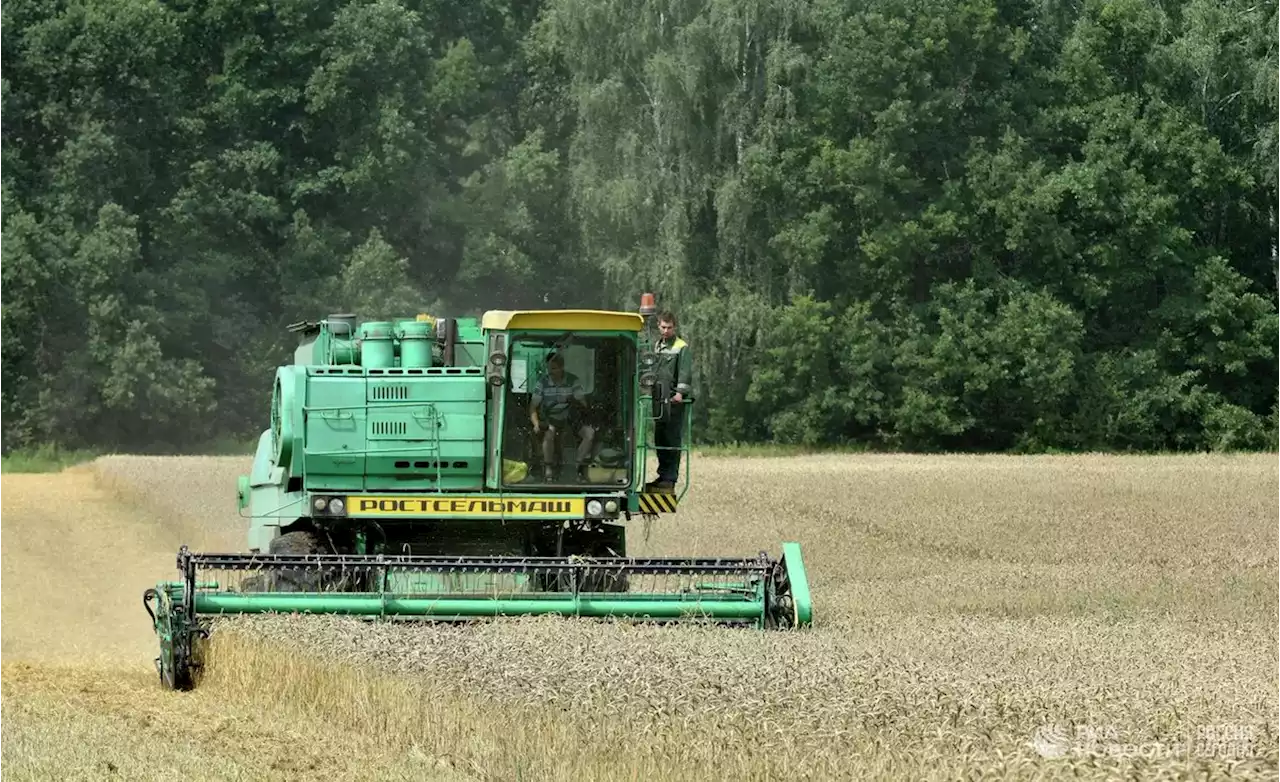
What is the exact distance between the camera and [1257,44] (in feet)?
144

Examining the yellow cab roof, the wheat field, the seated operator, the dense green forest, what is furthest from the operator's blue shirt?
the dense green forest

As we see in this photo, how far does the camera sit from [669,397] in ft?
43.4

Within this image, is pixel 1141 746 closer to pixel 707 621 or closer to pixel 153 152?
pixel 707 621

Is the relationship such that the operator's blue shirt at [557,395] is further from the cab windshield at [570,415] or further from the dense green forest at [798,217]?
the dense green forest at [798,217]

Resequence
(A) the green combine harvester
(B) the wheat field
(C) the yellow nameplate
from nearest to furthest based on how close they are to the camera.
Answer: (B) the wheat field
(A) the green combine harvester
(C) the yellow nameplate

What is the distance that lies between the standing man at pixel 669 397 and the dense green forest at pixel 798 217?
30787mm

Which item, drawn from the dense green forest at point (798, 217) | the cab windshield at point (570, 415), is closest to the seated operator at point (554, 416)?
the cab windshield at point (570, 415)

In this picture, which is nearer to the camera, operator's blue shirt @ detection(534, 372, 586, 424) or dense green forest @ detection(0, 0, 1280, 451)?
operator's blue shirt @ detection(534, 372, 586, 424)

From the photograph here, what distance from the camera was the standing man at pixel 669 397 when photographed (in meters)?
13.2

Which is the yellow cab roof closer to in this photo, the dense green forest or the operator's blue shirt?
the operator's blue shirt

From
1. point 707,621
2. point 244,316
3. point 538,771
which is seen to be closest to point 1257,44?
point 244,316

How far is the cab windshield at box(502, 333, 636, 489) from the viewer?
44.5 ft

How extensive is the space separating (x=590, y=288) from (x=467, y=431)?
36.3 meters

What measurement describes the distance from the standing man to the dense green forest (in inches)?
1212
